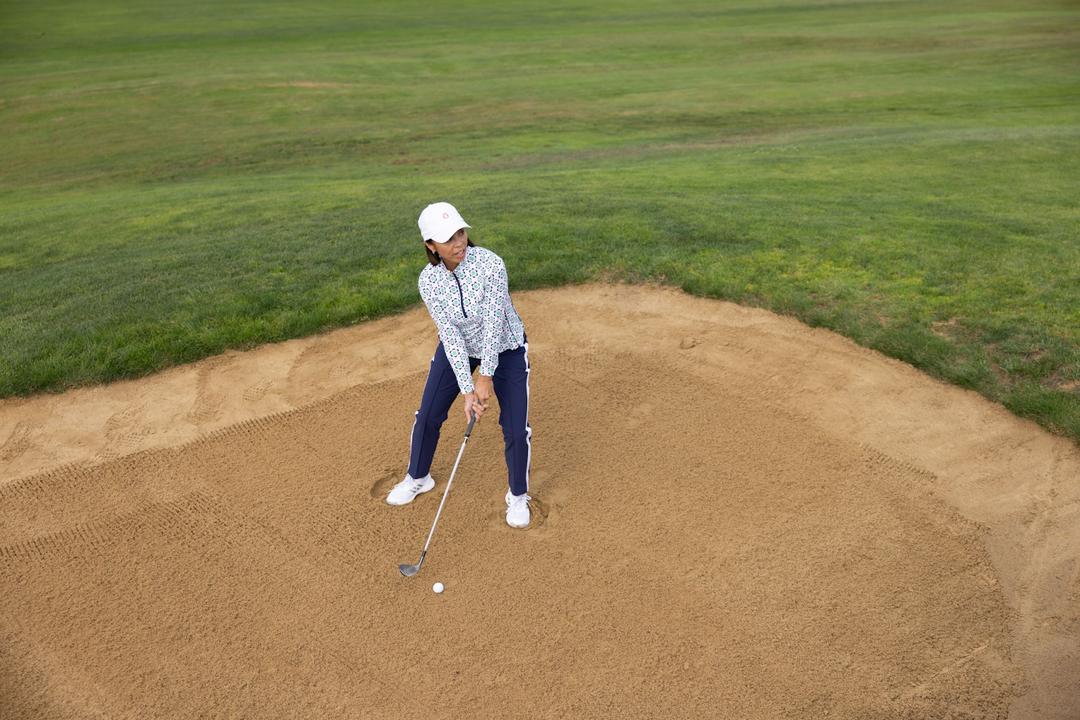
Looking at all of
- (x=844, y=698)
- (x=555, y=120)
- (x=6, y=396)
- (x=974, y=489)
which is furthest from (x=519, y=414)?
(x=555, y=120)

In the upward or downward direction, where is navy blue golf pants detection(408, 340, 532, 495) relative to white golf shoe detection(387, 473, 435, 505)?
upward

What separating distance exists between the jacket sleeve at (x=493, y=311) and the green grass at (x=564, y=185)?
438 centimetres

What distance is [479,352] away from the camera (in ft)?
20.6

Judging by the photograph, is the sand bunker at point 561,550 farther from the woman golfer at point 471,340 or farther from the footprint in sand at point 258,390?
the woman golfer at point 471,340

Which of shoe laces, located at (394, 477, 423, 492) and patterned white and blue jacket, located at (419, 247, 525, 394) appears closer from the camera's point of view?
patterned white and blue jacket, located at (419, 247, 525, 394)

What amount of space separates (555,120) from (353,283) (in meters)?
18.9

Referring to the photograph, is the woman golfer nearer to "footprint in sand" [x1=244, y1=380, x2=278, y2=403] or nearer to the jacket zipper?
the jacket zipper

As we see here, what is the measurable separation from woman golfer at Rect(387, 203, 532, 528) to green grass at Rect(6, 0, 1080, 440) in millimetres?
3856

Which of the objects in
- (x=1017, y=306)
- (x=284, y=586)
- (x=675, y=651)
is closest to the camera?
(x=675, y=651)

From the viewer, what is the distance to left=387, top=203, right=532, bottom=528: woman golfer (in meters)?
5.79

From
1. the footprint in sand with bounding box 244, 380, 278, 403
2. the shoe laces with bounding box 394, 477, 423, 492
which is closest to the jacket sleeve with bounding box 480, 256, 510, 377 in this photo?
the shoe laces with bounding box 394, 477, 423, 492

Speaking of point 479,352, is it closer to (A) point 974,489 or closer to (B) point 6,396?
(A) point 974,489

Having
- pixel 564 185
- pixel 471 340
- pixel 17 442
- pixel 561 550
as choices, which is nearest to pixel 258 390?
pixel 17 442

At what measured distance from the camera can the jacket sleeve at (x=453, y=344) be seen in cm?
598
